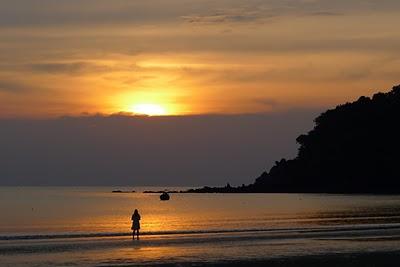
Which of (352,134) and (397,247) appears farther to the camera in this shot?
(352,134)

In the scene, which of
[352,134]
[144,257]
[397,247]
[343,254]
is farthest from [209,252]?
[352,134]

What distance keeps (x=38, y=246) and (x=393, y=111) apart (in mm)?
166798

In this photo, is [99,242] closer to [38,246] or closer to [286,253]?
[38,246]

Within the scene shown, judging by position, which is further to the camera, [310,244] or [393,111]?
[393,111]

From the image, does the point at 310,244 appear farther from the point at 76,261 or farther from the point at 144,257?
the point at 76,261

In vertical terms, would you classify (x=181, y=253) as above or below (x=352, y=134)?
below

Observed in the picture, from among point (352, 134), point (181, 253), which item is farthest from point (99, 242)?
point (352, 134)

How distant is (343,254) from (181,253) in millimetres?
7705

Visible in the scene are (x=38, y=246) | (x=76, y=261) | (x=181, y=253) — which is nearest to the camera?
(x=76, y=261)

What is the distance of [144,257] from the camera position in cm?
3556

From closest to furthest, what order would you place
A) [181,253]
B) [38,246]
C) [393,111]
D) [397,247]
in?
1. [181,253]
2. [397,247]
3. [38,246]
4. [393,111]

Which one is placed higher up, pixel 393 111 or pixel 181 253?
pixel 393 111

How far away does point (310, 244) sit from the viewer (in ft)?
140

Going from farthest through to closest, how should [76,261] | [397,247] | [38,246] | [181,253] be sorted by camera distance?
[38,246] < [397,247] < [181,253] < [76,261]
